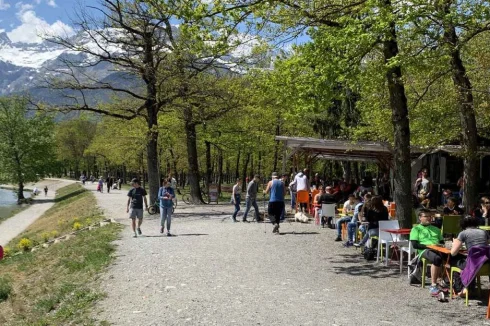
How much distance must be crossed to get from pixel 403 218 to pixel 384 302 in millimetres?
3271

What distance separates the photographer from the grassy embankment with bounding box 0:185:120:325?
7.71 metres

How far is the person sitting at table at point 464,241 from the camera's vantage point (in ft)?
22.9

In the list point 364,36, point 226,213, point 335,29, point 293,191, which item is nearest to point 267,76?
point 335,29

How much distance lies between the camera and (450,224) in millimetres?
11625

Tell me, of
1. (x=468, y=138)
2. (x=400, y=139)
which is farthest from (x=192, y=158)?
(x=400, y=139)

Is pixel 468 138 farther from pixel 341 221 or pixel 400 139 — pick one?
pixel 341 221

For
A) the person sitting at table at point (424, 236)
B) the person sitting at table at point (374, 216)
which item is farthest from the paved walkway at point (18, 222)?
the person sitting at table at point (424, 236)

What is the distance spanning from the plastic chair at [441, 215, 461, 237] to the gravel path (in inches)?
87.9

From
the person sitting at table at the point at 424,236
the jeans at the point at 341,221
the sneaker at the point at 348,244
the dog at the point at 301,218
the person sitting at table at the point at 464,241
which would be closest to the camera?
the person sitting at table at the point at 464,241

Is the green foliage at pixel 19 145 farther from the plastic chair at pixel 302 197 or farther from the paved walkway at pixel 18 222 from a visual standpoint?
the plastic chair at pixel 302 197

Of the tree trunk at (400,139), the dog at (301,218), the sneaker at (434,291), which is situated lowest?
the sneaker at (434,291)

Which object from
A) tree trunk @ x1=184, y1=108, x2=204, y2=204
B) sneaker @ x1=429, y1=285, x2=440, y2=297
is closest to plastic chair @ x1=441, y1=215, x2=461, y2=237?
sneaker @ x1=429, y1=285, x2=440, y2=297

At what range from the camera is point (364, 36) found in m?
7.88

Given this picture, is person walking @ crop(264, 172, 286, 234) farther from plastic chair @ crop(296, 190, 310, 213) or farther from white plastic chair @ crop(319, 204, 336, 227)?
plastic chair @ crop(296, 190, 310, 213)
